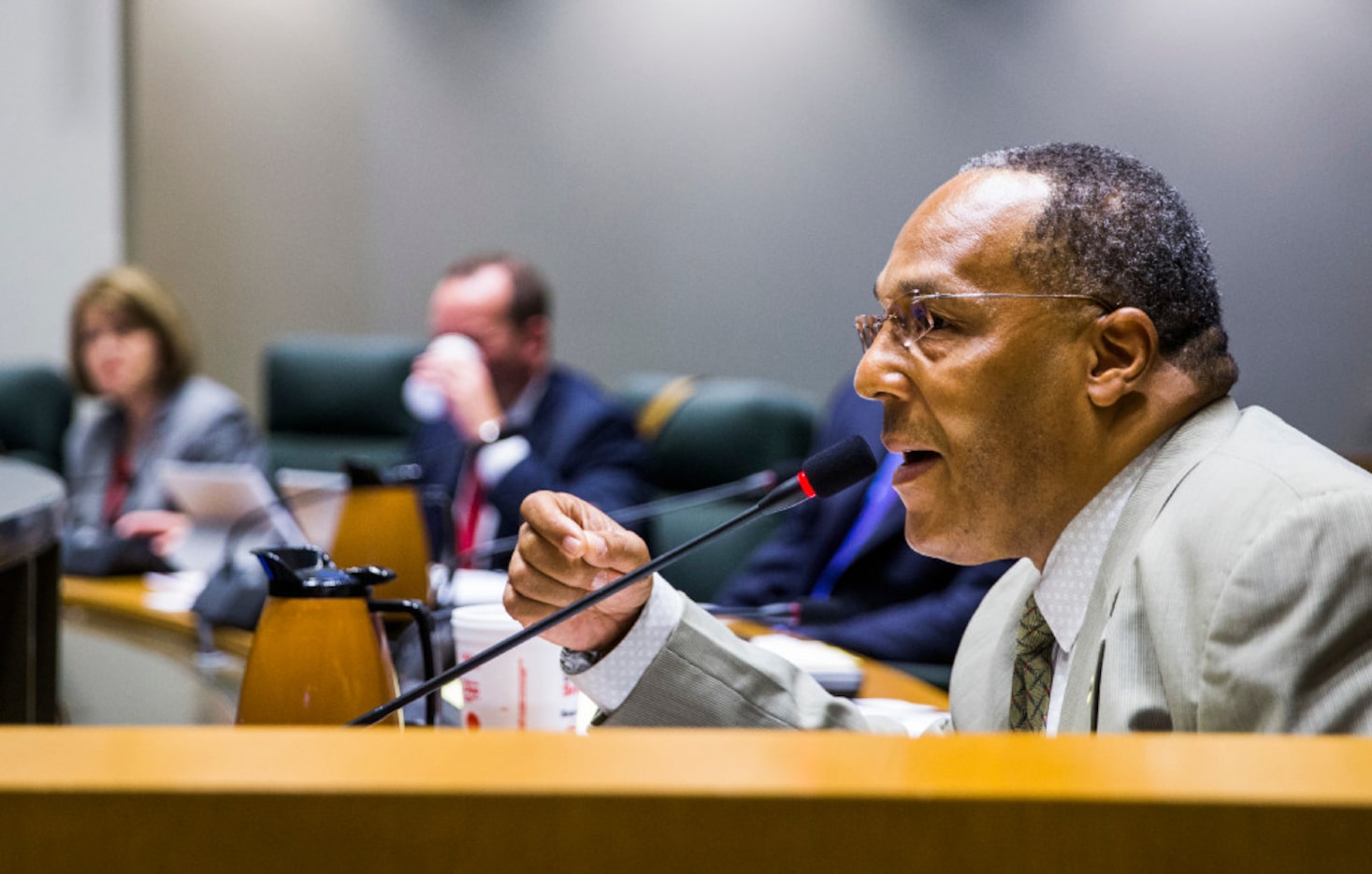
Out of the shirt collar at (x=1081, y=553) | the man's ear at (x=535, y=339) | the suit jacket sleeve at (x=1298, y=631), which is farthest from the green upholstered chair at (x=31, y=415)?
the suit jacket sleeve at (x=1298, y=631)

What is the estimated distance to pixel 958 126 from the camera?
13.7 feet

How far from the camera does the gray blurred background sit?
3926 millimetres

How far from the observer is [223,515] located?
8.50 ft

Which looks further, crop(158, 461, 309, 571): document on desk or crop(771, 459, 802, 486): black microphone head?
crop(771, 459, 802, 486): black microphone head

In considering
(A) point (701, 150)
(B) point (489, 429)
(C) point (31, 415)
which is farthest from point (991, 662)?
(C) point (31, 415)

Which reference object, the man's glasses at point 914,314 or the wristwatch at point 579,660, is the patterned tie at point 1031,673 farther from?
the wristwatch at point 579,660

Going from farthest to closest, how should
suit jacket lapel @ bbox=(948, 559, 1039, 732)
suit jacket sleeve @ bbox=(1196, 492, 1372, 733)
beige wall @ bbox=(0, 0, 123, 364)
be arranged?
beige wall @ bbox=(0, 0, 123, 364), suit jacket lapel @ bbox=(948, 559, 1039, 732), suit jacket sleeve @ bbox=(1196, 492, 1372, 733)

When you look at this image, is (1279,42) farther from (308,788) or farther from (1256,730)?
(308,788)

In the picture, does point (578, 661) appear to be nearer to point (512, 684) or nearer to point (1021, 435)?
point (512, 684)

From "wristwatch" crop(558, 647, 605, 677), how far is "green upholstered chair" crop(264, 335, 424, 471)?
3.02 metres

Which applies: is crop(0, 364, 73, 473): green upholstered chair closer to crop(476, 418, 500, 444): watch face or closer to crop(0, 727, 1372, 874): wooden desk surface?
crop(476, 418, 500, 444): watch face

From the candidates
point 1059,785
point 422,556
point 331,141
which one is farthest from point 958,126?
point 1059,785

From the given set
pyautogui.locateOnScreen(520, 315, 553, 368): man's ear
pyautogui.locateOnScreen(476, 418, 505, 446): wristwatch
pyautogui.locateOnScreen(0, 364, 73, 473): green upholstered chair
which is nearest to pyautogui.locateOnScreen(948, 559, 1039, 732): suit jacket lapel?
pyautogui.locateOnScreen(476, 418, 505, 446): wristwatch

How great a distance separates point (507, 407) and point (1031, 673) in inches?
90.9
